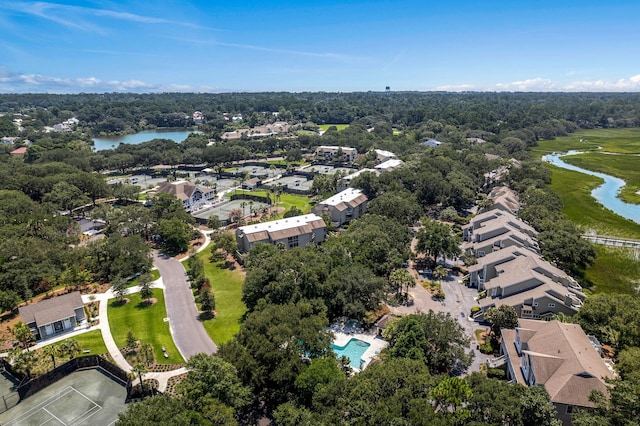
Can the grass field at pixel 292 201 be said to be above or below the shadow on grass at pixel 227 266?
above

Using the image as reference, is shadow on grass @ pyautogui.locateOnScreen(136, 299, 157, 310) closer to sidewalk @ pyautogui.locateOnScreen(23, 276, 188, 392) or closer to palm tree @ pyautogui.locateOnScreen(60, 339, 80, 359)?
sidewalk @ pyautogui.locateOnScreen(23, 276, 188, 392)

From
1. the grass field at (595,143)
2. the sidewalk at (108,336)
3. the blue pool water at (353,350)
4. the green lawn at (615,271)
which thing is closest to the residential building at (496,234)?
the green lawn at (615,271)

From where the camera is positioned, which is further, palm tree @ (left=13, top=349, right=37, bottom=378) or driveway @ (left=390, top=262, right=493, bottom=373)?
driveway @ (left=390, top=262, right=493, bottom=373)

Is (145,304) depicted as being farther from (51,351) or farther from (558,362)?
(558,362)

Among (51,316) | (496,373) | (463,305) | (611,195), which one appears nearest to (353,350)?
(496,373)

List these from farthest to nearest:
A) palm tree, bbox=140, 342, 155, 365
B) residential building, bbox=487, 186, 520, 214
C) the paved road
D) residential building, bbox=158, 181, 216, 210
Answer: residential building, bbox=158, 181, 216, 210
residential building, bbox=487, 186, 520, 214
the paved road
palm tree, bbox=140, 342, 155, 365

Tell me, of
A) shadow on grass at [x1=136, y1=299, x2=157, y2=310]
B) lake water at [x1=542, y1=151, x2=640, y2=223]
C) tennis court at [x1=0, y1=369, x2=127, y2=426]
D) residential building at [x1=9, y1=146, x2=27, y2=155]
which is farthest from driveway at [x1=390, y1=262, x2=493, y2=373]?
residential building at [x1=9, y1=146, x2=27, y2=155]

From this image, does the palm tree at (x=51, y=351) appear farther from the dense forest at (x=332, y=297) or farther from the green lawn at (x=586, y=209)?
the green lawn at (x=586, y=209)
